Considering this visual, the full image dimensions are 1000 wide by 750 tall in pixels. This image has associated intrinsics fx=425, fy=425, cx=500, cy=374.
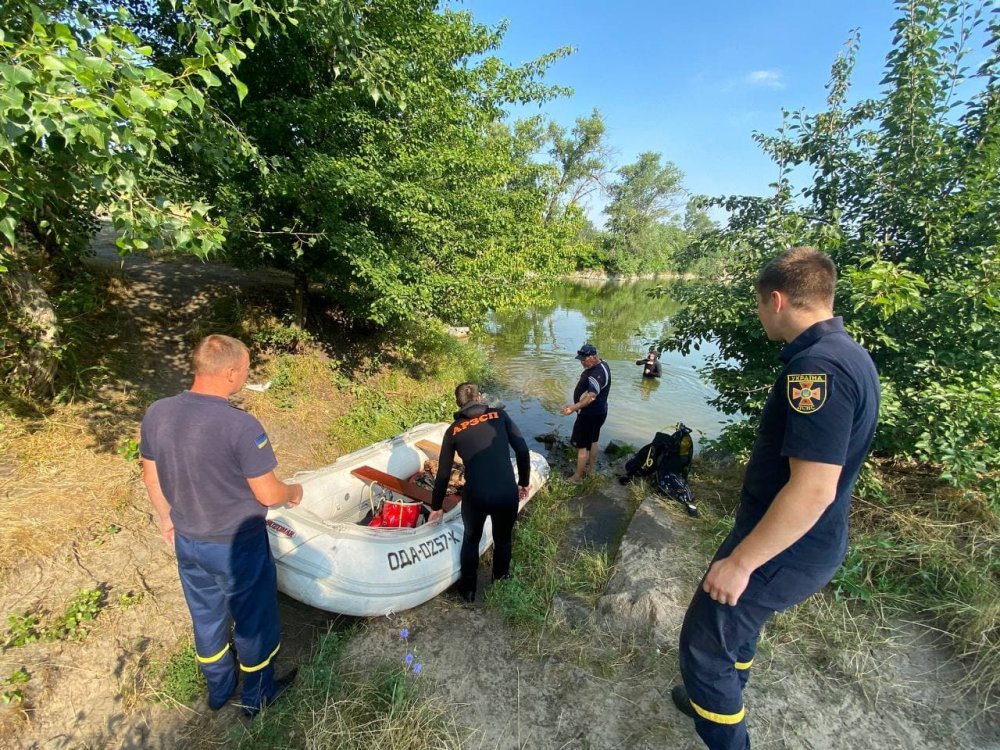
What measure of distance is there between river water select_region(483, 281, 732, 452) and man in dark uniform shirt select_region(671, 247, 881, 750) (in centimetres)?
282

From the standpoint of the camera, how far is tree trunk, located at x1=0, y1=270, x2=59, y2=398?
373 centimetres

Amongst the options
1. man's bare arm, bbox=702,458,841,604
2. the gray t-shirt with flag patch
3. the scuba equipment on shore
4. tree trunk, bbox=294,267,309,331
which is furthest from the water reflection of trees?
man's bare arm, bbox=702,458,841,604

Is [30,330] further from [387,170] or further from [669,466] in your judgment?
[669,466]

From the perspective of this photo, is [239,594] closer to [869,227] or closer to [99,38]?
[99,38]

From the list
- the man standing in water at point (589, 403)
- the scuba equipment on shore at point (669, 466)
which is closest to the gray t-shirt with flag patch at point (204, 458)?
the man standing in water at point (589, 403)

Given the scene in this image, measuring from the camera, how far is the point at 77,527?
3.28 metres

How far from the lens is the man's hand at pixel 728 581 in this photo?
159cm

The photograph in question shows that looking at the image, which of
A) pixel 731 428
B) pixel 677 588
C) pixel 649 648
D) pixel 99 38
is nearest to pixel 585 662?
pixel 649 648

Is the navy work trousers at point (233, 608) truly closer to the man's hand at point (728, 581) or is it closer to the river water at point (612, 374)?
the man's hand at point (728, 581)

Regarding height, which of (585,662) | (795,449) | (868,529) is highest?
(795,449)

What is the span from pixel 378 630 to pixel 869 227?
5083mm

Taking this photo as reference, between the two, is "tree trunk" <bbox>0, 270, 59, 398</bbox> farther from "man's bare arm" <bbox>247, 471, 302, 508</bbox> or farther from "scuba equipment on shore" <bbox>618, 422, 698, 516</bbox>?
"scuba equipment on shore" <bbox>618, 422, 698, 516</bbox>

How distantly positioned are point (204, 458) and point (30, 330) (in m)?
3.48

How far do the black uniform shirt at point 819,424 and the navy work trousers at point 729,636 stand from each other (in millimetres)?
94
